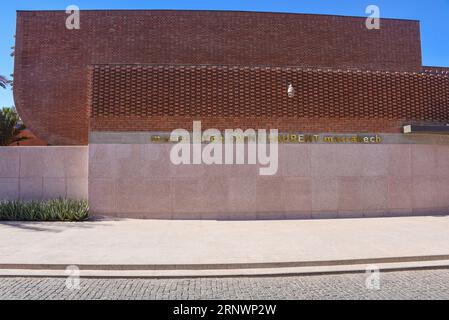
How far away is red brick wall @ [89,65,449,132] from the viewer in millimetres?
11031

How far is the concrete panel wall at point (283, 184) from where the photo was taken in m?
10.7

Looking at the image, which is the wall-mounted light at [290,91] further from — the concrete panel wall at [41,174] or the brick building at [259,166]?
the concrete panel wall at [41,174]

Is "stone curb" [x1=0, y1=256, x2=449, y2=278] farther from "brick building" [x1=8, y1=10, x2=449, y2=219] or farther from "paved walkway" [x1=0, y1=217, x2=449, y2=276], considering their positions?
"brick building" [x1=8, y1=10, x2=449, y2=219]

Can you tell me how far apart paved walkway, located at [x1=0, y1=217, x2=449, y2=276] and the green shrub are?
1.81 feet

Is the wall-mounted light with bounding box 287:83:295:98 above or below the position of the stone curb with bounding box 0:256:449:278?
above

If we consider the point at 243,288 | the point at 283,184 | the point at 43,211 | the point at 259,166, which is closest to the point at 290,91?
the point at 259,166

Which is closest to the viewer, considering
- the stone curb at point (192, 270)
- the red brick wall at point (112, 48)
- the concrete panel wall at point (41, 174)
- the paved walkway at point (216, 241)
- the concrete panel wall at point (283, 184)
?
the stone curb at point (192, 270)

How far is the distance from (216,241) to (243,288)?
8.88ft

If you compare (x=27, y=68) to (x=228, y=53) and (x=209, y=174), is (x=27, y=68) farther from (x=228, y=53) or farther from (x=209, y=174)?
(x=209, y=174)

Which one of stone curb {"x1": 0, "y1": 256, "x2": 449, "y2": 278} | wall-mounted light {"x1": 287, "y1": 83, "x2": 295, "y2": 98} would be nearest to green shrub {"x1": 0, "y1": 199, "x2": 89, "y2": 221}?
stone curb {"x1": 0, "y1": 256, "x2": 449, "y2": 278}

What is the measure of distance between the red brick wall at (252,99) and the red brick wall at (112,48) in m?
4.81

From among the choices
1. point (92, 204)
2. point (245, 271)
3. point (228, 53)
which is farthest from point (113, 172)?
point (228, 53)

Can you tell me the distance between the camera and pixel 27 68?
15859 millimetres

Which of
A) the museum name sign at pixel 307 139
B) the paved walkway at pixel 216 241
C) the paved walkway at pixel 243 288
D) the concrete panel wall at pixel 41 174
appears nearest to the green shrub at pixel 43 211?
the paved walkway at pixel 216 241
